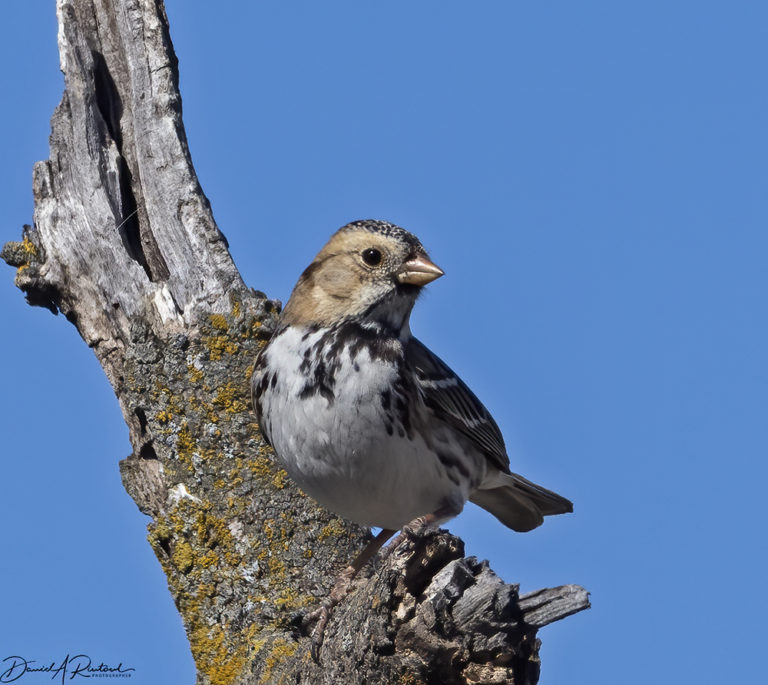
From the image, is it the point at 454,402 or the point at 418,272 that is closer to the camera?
the point at 418,272

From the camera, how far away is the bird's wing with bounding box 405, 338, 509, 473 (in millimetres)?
6355

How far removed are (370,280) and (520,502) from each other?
1875 millimetres

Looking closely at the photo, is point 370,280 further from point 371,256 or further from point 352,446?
point 352,446

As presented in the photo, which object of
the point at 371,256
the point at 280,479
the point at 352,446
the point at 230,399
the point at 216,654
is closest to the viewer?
the point at 352,446

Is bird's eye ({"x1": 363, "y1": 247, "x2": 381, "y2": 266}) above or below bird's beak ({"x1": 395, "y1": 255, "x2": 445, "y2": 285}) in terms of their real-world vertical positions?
above

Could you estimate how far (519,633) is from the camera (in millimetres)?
4605

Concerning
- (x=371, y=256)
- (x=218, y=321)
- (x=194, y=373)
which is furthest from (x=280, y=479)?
(x=371, y=256)

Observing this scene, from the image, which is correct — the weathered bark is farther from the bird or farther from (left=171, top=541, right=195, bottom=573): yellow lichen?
the bird

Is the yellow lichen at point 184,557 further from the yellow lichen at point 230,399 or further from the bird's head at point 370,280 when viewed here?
the bird's head at point 370,280

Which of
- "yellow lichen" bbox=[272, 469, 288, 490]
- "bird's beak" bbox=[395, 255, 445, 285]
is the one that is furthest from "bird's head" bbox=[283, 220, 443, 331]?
"yellow lichen" bbox=[272, 469, 288, 490]

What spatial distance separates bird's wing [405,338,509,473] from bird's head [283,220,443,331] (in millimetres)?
249

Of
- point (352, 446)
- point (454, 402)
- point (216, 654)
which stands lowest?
point (216, 654)

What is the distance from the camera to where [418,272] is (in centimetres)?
637

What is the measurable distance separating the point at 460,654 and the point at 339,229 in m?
2.88
